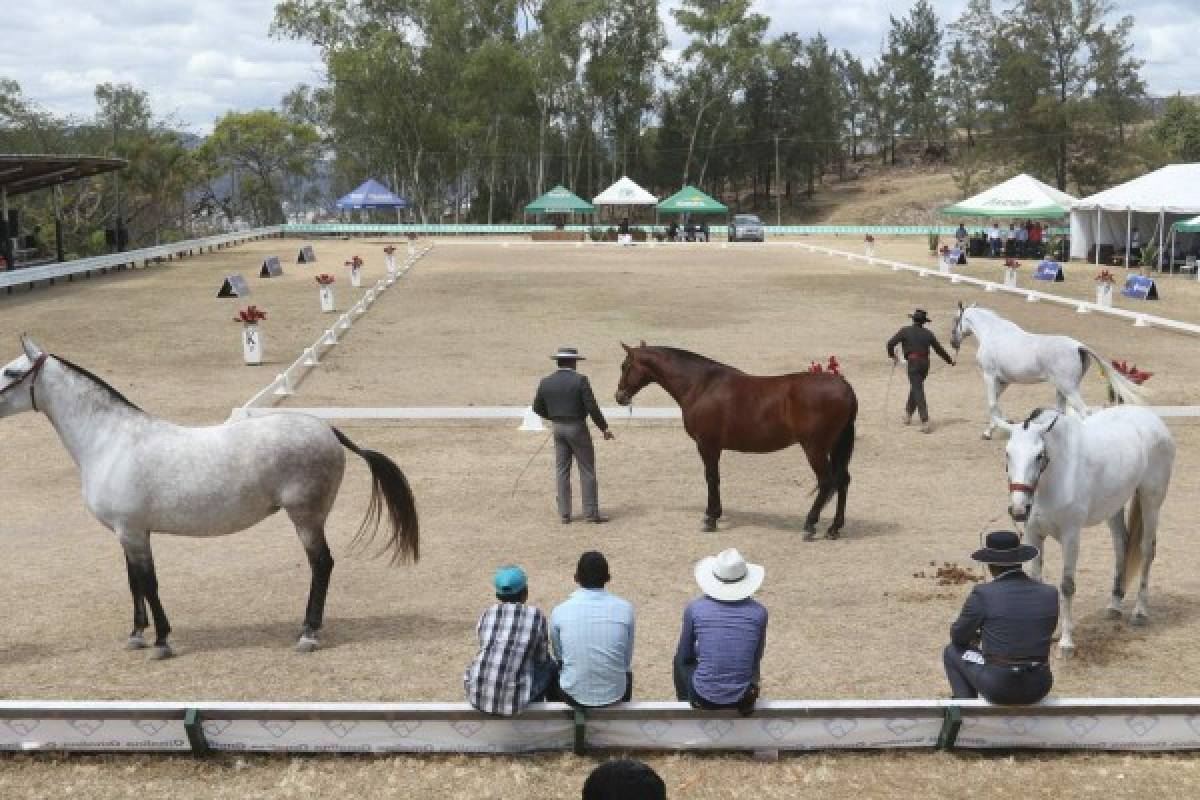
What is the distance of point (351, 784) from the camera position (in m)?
6.47

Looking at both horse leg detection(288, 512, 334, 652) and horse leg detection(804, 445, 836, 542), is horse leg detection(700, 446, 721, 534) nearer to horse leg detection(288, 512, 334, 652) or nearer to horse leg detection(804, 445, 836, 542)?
horse leg detection(804, 445, 836, 542)

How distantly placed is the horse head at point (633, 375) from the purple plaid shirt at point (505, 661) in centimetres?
571

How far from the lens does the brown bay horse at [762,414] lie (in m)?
11.3

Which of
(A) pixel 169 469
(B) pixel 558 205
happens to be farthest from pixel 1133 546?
(B) pixel 558 205

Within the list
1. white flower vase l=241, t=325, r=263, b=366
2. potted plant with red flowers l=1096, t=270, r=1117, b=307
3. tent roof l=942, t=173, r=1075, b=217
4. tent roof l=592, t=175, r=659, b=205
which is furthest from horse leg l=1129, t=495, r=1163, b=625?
tent roof l=592, t=175, r=659, b=205

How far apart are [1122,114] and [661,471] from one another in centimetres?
7781

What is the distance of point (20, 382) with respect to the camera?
8523 mm

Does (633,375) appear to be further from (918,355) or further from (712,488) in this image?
(918,355)

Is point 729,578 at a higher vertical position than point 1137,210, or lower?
lower

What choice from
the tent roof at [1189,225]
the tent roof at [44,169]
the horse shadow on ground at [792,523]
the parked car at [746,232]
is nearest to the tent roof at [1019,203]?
the tent roof at [1189,225]

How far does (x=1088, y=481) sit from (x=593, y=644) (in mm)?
3845

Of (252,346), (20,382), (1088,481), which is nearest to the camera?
(1088,481)

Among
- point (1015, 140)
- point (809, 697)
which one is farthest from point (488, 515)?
point (1015, 140)

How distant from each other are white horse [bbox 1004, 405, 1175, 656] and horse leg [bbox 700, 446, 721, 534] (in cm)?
382
